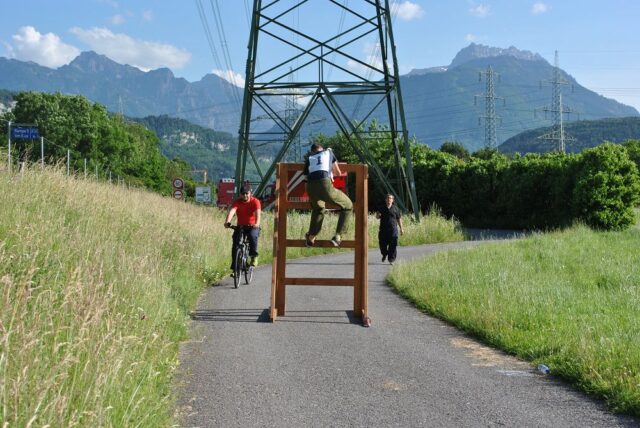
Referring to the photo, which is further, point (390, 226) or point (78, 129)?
point (78, 129)

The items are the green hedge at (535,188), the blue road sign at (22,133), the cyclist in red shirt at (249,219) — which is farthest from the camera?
the green hedge at (535,188)

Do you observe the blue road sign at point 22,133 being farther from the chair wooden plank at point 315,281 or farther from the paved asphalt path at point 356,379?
the chair wooden plank at point 315,281

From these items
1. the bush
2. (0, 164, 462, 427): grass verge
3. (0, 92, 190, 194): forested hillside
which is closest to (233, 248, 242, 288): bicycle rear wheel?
(0, 164, 462, 427): grass verge

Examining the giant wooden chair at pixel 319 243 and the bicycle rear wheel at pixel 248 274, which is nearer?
the giant wooden chair at pixel 319 243

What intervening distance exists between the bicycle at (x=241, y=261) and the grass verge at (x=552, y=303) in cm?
317

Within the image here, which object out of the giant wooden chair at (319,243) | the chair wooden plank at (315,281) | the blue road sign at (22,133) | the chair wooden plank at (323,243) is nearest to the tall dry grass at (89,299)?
the giant wooden chair at (319,243)

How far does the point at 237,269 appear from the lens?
1494 cm

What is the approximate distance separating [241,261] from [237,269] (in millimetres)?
245

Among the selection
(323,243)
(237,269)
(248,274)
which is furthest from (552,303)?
(248,274)

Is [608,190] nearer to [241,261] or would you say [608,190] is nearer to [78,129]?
[241,261]

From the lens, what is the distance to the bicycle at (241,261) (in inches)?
586

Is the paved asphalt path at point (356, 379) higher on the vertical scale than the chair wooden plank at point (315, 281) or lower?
lower

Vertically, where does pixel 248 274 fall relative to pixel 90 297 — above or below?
below

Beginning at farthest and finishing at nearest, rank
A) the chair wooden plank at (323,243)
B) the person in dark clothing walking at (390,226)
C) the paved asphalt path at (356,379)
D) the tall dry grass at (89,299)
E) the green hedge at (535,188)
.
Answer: the green hedge at (535,188)
the person in dark clothing walking at (390,226)
the chair wooden plank at (323,243)
the paved asphalt path at (356,379)
the tall dry grass at (89,299)
